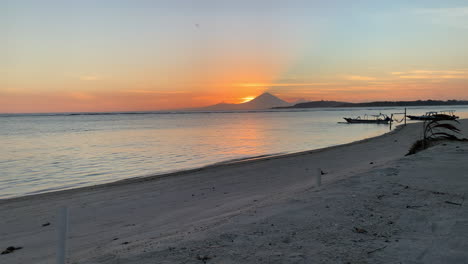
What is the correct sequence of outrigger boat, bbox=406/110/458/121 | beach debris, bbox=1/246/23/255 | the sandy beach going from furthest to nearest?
outrigger boat, bbox=406/110/458/121
beach debris, bbox=1/246/23/255
the sandy beach

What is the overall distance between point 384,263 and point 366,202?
2.41 meters

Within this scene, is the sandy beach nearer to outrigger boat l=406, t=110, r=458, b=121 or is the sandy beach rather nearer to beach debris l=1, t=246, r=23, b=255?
beach debris l=1, t=246, r=23, b=255

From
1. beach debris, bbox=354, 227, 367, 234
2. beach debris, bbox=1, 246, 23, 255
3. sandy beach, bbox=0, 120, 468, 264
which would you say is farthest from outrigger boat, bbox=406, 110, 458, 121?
beach debris, bbox=1, 246, 23, 255

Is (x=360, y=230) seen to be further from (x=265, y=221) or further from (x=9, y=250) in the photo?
(x=9, y=250)

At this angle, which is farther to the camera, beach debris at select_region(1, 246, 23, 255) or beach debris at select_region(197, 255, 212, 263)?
beach debris at select_region(1, 246, 23, 255)

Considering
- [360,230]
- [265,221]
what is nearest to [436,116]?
[360,230]

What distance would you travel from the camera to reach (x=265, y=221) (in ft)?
17.7

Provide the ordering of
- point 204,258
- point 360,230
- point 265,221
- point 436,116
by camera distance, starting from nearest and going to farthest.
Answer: point 204,258, point 360,230, point 265,221, point 436,116

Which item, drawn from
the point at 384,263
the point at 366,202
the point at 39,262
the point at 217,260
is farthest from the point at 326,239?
the point at 39,262

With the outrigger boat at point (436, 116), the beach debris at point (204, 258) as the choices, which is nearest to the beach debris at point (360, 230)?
the beach debris at point (204, 258)

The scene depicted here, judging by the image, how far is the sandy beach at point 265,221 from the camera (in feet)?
14.2

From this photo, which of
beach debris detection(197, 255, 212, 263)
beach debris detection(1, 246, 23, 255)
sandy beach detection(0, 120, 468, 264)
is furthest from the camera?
beach debris detection(1, 246, 23, 255)

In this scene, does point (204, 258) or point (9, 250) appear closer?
point (204, 258)

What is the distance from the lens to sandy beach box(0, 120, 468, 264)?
14.2 feet
